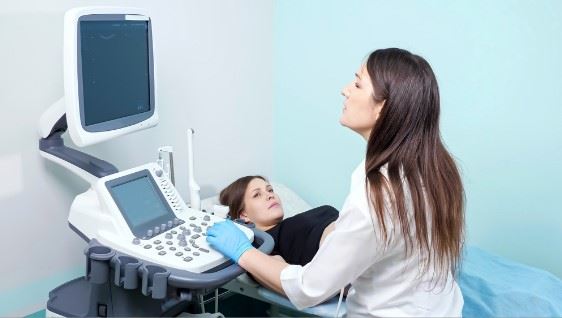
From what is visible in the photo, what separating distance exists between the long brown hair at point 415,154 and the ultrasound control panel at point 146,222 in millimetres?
469

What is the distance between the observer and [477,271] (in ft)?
6.04

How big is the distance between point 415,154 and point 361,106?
18cm

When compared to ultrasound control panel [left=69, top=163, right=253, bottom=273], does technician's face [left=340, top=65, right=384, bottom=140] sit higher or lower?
higher

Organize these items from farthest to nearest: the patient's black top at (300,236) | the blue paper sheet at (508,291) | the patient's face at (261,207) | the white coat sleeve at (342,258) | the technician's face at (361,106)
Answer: the patient's face at (261,207) → the patient's black top at (300,236) → the blue paper sheet at (508,291) → the technician's face at (361,106) → the white coat sleeve at (342,258)

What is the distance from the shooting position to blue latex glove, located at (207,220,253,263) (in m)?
1.47

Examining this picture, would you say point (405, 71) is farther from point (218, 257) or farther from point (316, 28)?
point (316, 28)

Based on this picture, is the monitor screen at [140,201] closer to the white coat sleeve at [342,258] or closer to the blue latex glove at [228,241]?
the blue latex glove at [228,241]

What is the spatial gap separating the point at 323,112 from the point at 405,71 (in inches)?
45.9

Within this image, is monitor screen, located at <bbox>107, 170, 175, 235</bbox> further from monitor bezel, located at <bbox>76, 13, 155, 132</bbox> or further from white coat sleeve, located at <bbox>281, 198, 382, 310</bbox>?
white coat sleeve, located at <bbox>281, 198, 382, 310</bbox>

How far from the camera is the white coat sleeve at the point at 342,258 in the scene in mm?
1290

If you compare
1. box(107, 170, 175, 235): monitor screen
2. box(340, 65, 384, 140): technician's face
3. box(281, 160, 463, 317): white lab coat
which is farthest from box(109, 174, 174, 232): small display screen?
box(340, 65, 384, 140): technician's face

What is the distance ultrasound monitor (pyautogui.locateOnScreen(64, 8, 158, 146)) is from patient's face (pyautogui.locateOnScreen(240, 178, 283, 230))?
56cm

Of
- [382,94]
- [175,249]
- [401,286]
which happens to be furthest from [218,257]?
[382,94]

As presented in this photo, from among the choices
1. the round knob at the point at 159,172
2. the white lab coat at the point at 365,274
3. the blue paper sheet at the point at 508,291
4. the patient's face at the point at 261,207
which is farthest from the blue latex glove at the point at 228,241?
the blue paper sheet at the point at 508,291
